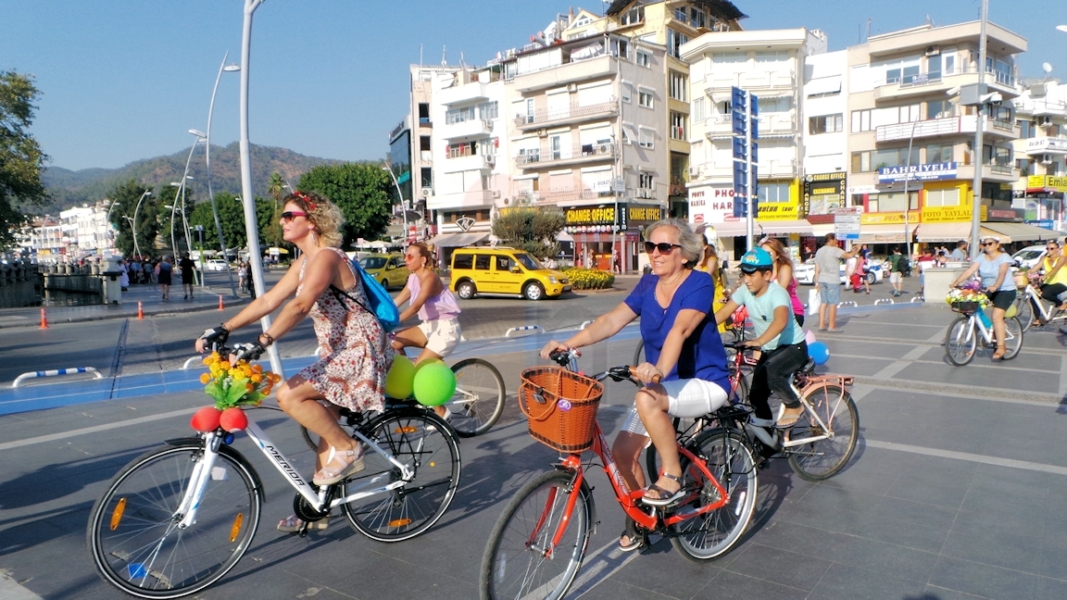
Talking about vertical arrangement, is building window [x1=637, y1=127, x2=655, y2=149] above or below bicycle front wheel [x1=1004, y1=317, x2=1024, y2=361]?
above

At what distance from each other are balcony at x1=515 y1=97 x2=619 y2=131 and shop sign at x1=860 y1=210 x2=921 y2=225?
1832 cm

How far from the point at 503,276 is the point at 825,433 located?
21.8 metres

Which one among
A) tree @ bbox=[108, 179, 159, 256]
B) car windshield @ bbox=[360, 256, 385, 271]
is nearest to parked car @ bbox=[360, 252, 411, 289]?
car windshield @ bbox=[360, 256, 385, 271]

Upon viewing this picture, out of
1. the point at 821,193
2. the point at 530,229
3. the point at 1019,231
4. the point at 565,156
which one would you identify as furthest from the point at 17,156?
the point at 1019,231

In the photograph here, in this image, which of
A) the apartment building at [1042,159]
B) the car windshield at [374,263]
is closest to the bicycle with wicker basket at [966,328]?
the car windshield at [374,263]

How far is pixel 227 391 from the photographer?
3574mm

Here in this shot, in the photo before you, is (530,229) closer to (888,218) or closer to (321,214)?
(888,218)

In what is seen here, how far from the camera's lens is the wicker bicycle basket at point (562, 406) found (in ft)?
10.2

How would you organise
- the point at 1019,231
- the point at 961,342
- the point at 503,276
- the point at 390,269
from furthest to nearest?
the point at 1019,231 < the point at 390,269 < the point at 503,276 < the point at 961,342

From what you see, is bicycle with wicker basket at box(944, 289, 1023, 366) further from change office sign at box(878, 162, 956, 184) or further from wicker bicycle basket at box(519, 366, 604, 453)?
change office sign at box(878, 162, 956, 184)

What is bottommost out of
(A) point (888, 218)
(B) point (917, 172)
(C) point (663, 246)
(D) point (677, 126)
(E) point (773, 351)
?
(E) point (773, 351)

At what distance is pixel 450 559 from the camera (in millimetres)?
4039

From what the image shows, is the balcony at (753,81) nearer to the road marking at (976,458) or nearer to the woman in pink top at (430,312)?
the road marking at (976,458)

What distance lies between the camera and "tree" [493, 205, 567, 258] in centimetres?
4224
